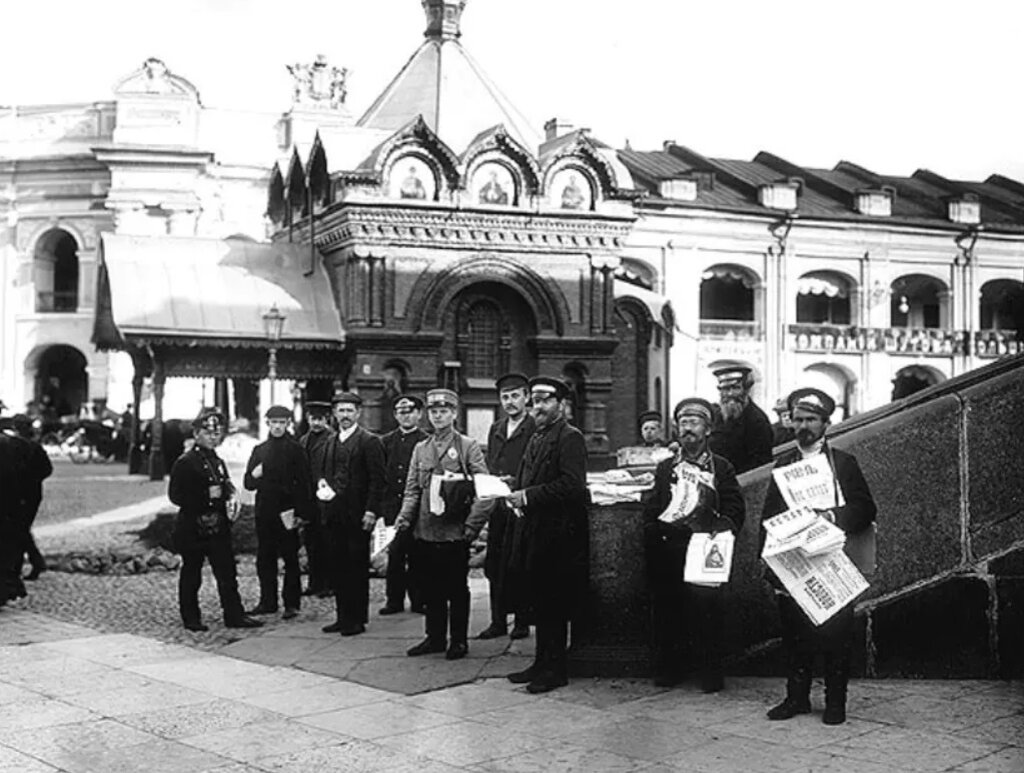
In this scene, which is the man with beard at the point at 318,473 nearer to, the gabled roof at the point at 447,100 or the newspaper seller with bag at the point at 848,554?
the newspaper seller with bag at the point at 848,554

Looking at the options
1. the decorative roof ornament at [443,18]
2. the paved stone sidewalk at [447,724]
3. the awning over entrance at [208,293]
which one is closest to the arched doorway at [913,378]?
the decorative roof ornament at [443,18]

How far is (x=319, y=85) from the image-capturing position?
4719cm

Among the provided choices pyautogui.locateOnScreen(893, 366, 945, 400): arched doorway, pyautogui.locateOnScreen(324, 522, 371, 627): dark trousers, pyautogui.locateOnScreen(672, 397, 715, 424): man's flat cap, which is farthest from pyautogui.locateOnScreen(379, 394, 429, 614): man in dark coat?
pyautogui.locateOnScreen(893, 366, 945, 400): arched doorway

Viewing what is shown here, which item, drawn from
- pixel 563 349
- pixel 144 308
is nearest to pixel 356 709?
pixel 144 308

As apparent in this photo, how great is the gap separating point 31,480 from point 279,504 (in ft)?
12.1

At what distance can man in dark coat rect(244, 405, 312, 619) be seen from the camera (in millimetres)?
12000

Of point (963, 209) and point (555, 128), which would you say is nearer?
point (555, 128)

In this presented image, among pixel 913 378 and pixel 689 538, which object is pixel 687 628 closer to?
pixel 689 538

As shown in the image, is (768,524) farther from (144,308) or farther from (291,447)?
(144,308)

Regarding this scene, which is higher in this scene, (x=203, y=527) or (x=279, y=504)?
(x=279, y=504)

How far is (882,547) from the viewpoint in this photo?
338 inches

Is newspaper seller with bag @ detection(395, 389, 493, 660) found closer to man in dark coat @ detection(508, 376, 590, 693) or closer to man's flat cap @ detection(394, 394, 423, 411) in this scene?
man in dark coat @ detection(508, 376, 590, 693)

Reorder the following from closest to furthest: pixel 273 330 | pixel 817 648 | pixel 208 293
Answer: pixel 817 648 → pixel 273 330 → pixel 208 293

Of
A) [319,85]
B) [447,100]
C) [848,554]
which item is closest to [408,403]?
[848,554]
